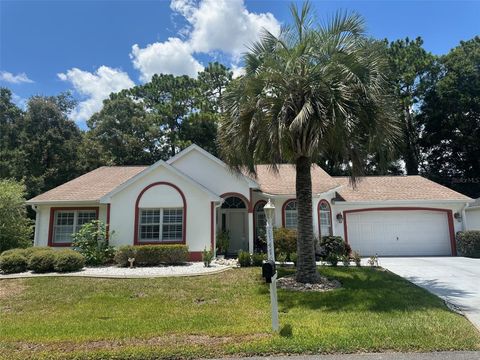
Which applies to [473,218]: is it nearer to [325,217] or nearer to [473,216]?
[473,216]

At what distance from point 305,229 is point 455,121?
28.8 m

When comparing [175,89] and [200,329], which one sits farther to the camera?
[175,89]

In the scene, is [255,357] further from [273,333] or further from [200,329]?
[200,329]

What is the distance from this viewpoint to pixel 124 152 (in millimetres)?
35594

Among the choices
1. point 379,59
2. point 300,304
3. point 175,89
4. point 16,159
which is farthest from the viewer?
point 175,89

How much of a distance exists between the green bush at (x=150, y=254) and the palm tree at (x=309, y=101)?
628cm

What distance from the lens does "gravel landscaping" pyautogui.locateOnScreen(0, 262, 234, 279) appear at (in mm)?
12709

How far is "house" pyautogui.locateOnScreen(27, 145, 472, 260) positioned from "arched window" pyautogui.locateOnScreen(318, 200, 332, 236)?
0.06 metres

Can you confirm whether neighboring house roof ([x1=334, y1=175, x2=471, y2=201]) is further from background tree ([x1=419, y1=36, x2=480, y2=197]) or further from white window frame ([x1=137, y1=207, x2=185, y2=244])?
background tree ([x1=419, y1=36, x2=480, y2=197])

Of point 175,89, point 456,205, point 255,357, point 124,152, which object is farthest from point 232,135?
point 175,89

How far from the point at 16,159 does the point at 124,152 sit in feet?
Result: 31.1

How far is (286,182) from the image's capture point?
2045 centimetres

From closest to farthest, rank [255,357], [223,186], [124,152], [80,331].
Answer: [255,357] < [80,331] < [223,186] < [124,152]

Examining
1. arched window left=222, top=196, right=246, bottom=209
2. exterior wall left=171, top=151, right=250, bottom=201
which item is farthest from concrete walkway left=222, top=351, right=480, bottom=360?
arched window left=222, top=196, right=246, bottom=209
